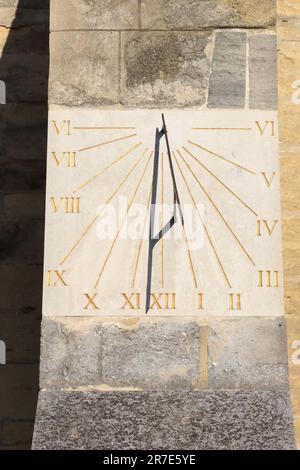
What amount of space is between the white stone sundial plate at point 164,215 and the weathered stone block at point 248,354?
0.05 metres

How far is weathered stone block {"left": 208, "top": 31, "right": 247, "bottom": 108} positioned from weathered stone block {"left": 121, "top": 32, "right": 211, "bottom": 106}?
0.12 feet

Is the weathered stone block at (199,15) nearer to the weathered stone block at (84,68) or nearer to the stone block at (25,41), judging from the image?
the weathered stone block at (84,68)

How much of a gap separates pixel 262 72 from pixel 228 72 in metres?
0.14

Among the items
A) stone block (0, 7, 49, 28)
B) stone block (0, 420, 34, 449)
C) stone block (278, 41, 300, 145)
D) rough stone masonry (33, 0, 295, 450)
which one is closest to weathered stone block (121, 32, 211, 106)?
rough stone masonry (33, 0, 295, 450)

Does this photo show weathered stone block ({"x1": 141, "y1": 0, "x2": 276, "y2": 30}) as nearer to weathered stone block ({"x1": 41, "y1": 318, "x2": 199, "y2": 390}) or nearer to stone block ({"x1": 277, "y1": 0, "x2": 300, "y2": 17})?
stone block ({"x1": 277, "y1": 0, "x2": 300, "y2": 17})

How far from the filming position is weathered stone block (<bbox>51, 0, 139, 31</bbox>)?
305 cm

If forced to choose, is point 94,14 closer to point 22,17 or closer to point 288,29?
point 22,17

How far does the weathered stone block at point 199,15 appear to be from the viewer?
3043 millimetres

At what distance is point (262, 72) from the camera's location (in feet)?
9.91

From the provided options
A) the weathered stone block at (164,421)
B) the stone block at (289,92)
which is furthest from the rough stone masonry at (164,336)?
the stone block at (289,92)

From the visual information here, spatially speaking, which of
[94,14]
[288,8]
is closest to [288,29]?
[288,8]

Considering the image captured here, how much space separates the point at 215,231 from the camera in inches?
113
